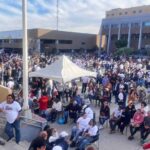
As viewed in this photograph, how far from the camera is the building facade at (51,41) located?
8712cm

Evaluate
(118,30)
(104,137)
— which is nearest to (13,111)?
(104,137)

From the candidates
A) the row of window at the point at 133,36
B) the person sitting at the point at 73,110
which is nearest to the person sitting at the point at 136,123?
the person sitting at the point at 73,110

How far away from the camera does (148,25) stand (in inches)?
3243

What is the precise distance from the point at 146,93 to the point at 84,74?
3.83 metres

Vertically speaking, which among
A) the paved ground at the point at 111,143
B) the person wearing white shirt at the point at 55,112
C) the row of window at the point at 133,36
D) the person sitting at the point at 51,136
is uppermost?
the row of window at the point at 133,36

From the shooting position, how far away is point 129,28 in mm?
87125

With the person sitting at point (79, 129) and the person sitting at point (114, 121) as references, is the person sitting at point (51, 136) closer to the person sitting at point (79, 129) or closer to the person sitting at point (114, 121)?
the person sitting at point (79, 129)

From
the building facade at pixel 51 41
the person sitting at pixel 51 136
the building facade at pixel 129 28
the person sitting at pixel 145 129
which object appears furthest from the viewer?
the building facade at pixel 51 41

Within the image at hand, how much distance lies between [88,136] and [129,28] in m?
78.5

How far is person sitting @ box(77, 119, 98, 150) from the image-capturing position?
1062 centimetres

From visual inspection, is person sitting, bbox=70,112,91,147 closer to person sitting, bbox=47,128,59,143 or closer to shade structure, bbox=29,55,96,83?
person sitting, bbox=47,128,59,143

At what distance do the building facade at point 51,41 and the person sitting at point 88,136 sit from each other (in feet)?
241

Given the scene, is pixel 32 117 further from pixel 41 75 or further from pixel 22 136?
pixel 41 75

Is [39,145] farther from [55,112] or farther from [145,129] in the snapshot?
[55,112]
